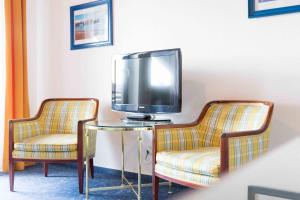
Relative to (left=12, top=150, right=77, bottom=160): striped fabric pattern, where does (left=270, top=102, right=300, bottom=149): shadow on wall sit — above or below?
above

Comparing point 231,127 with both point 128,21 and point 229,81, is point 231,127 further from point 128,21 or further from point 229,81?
point 128,21

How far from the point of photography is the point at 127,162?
349 centimetres

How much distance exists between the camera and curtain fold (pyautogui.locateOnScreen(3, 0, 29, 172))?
3.75m

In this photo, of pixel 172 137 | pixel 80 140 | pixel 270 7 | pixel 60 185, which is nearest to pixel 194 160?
pixel 172 137

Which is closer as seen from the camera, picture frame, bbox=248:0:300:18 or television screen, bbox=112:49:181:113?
picture frame, bbox=248:0:300:18

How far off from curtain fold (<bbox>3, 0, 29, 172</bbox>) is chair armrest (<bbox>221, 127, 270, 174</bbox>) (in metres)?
2.51

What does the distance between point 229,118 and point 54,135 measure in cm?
160

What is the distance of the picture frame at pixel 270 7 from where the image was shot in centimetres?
250

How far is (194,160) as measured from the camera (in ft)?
→ 7.11

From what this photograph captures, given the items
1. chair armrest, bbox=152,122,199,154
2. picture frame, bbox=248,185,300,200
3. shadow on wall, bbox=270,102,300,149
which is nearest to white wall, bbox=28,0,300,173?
shadow on wall, bbox=270,102,300,149

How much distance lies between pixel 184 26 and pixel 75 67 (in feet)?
4.58

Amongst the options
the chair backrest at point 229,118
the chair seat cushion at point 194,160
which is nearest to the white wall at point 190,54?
the chair backrest at point 229,118

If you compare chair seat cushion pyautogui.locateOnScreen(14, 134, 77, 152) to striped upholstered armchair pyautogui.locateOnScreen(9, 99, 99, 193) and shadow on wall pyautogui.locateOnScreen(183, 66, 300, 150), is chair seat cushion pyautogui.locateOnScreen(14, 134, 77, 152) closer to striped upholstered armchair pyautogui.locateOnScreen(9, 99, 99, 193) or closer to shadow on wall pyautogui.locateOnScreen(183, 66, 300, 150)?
striped upholstered armchair pyautogui.locateOnScreen(9, 99, 99, 193)

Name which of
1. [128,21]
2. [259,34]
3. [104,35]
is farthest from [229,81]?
[104,35]
